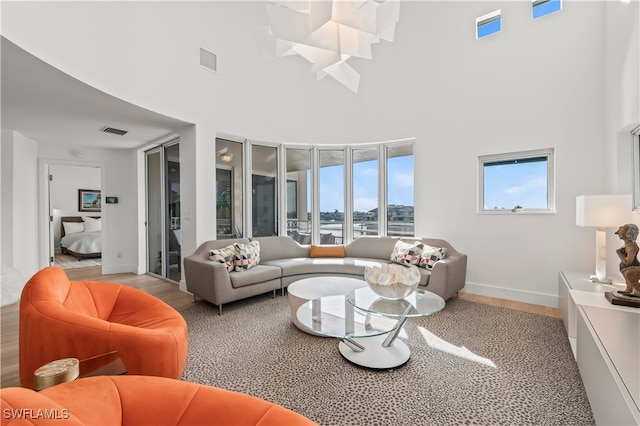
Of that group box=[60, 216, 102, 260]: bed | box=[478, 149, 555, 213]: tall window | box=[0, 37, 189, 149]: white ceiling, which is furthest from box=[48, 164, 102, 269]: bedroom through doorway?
box=[478, 149, 555, 213]: tall window

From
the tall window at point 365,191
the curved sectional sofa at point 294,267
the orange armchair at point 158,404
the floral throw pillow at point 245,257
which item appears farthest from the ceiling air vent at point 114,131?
the orange armchair at point 158,404

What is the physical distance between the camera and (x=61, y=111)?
3.46 meters

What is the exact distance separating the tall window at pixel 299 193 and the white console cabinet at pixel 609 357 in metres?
4.05

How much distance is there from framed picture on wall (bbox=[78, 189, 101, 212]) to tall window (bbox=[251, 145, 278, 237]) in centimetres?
645

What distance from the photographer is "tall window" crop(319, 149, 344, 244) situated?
18.3 ft

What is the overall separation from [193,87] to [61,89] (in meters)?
1.53

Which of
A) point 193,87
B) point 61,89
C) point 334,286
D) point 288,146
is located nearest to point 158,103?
point 193,87

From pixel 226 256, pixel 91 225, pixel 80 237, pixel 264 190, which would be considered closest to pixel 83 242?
pixel 80 237

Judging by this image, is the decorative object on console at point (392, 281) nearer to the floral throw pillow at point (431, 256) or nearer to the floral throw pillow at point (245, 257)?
the floral throw pillow at point (431, 256)

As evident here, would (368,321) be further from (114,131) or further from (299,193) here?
(114,131)

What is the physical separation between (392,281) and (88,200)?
9.66 m

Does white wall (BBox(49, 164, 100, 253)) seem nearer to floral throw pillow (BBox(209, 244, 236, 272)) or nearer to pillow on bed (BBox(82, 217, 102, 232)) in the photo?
pillow on bed (BBox(82, 217, 102, 232))

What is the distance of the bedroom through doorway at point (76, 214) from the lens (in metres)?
6.98

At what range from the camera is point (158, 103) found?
11.9 ft
